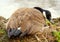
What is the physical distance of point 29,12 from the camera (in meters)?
5.55

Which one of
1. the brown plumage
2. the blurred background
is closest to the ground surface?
the brown plumage

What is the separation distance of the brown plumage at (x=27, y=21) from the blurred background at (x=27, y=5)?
278cm

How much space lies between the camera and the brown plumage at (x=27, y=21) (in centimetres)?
507

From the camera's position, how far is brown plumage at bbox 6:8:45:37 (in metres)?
5.07

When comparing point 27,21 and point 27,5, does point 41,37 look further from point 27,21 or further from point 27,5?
point 27,5

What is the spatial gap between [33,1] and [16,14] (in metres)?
4.45

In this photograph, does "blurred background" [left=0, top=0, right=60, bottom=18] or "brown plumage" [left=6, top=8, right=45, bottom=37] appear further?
"blurred background" [left=0, top=0, right=60, bottom=18]

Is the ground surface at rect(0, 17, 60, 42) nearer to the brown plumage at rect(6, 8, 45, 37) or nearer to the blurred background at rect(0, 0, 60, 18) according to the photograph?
the brown plumage at rect(6, 8, 45, 37)

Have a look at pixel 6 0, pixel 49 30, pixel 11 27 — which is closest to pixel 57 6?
pixel 6 0

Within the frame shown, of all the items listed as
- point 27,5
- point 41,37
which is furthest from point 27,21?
point 27,5

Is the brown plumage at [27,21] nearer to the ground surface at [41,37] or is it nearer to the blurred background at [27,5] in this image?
the ground surface at [41,37]

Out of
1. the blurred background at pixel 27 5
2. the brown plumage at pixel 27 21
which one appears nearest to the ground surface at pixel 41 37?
the brown plumage at pixel 27 21

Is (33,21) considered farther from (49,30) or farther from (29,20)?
(49,30)

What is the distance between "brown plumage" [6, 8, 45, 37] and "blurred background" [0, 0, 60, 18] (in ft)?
9.13
